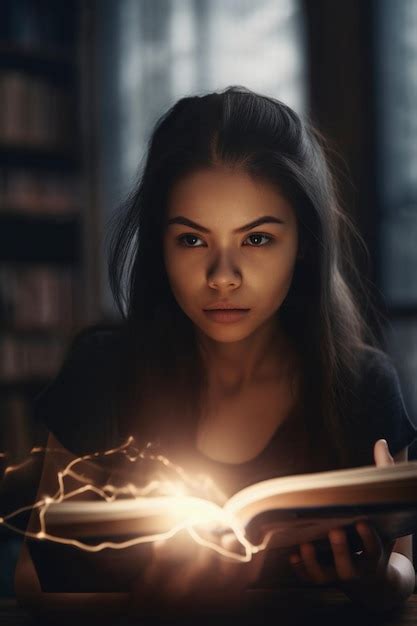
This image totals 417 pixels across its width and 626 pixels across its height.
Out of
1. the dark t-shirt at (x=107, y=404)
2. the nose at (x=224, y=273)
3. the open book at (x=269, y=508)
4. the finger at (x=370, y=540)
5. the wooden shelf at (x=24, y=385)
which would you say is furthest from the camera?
the wooden shelf at (x=24, y=385)

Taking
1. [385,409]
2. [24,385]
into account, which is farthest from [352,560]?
[24,385]

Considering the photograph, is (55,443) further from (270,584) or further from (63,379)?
(270,584)

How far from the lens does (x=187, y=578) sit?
84cm

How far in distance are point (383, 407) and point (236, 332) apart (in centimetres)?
35

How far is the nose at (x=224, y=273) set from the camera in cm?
100

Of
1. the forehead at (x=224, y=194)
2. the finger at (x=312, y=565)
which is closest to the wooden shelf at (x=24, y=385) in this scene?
the forehead at (x=224, y=194)

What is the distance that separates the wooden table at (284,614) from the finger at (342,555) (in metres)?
0.05

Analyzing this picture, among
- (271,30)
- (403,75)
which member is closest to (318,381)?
(403,75)

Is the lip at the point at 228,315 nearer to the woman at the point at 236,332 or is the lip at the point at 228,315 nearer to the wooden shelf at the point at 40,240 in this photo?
the woman at the point at 236,332

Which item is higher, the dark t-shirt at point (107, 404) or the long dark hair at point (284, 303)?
the long dark hair at point (284, 303)

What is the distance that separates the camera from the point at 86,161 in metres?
3.55

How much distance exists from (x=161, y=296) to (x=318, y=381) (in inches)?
11.9

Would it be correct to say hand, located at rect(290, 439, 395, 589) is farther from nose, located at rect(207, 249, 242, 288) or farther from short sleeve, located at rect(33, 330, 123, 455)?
short sleeve, located at rect(33, 330, 123, 455)

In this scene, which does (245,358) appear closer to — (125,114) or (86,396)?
(86,396)
